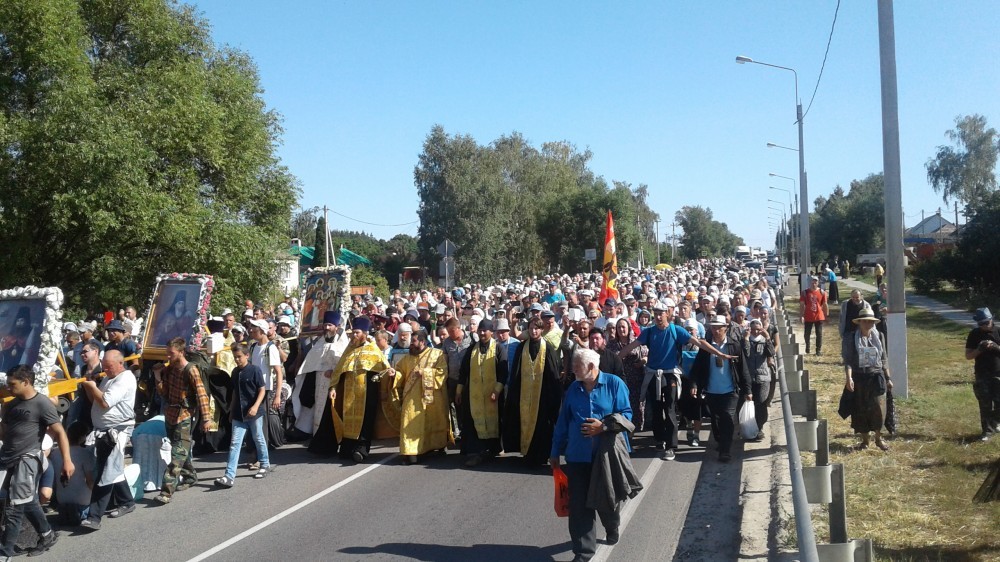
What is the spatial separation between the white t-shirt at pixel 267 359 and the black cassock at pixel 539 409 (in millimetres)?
2873

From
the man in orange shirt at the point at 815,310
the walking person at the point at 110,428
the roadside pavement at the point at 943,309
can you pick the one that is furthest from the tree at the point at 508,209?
the walking person at the point at 110,428

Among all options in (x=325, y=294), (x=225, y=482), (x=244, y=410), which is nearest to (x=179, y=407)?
(x=244, y=410)

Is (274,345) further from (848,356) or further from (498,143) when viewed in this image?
(498,143)

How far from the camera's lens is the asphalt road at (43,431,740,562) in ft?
23.6

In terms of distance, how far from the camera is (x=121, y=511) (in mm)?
8594

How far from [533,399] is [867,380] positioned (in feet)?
13.1

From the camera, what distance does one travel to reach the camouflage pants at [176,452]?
906 centimetres

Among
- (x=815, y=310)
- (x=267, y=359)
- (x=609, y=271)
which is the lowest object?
(x=267, y=359)

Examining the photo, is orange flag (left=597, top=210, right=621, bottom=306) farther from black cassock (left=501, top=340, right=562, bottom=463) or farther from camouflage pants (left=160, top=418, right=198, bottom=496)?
camouflage pants (left=160, top=418, right=198, bottom=496)

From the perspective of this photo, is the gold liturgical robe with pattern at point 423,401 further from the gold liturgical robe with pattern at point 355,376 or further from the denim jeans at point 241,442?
the denim jeans at point 241,442

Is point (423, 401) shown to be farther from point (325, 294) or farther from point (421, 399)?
point (325, 294)

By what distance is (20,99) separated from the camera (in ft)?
80.4

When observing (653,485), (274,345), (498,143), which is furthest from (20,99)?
(498,143)

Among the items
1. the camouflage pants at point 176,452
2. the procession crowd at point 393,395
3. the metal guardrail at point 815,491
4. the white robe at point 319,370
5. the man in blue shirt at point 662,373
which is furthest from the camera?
the white robe at point 319,370
